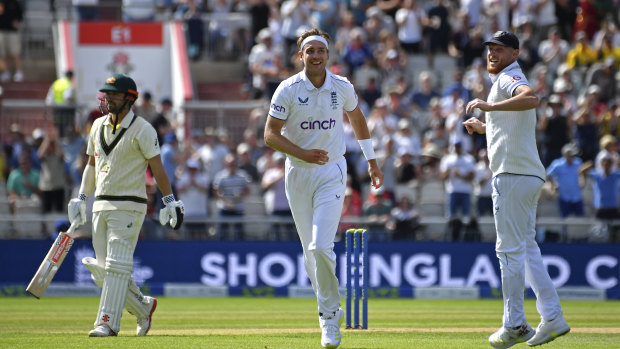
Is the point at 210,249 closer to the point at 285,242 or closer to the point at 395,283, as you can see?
the point at 285,242

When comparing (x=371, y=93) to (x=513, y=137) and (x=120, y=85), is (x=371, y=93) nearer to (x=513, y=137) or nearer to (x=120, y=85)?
(x=120, y=85)

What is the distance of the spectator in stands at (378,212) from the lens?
20.3m

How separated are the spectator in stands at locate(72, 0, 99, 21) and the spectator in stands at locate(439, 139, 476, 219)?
37.4 ft

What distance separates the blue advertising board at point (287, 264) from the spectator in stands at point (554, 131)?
272 cm

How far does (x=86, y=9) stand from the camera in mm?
28109

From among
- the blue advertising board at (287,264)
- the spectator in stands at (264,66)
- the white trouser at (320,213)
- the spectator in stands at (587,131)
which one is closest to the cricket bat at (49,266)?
the white trouser at (320,213)

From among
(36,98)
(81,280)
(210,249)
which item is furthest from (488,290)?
(36,98)

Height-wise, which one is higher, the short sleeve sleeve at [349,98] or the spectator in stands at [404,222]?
the short sleeve sleeve at [349,98]

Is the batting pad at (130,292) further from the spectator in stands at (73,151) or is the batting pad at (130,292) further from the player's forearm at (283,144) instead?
the spectator in stands at (73,151)

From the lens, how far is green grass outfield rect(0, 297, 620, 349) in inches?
396

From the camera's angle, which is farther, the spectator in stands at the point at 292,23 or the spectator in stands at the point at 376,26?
the spectator in stands at the point at 376,26

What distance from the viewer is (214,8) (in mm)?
27750

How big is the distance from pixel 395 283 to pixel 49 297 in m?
6.04

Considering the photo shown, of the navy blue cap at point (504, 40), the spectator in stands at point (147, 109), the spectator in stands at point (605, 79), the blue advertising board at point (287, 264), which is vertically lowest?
the blue advertising board at point (287, 264)
